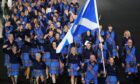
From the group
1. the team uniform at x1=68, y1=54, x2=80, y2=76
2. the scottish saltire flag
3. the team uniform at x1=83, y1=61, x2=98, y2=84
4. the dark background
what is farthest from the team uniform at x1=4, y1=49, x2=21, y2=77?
the scottish saltire flag

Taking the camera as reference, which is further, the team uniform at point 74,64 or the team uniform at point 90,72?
the team uniform at point 74,64

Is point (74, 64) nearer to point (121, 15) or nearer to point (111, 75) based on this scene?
point (111, 75)

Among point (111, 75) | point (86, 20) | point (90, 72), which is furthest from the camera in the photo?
point (90, 72)

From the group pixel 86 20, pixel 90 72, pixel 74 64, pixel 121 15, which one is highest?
pixel 121 15

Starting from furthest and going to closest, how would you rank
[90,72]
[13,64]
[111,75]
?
[13,64]
[90,72]
[111,75]

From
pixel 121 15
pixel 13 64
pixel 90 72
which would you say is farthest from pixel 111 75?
pixel 121 15

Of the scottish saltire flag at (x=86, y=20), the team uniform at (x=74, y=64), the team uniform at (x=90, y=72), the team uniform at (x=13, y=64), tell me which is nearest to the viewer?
the scottish saltire flag at (x=86, y=20)

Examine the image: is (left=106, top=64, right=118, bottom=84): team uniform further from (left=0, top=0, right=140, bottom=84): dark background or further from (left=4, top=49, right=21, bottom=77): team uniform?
(left=0, top=0, right=140, bottom=84): dark background

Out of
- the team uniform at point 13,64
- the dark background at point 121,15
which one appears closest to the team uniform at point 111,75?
the team uniform at point 13,64

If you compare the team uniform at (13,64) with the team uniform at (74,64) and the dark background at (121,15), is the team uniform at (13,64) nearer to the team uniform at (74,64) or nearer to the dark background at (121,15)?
the team uniform at (74,64)

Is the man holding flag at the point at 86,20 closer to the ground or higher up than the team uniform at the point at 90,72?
higher up

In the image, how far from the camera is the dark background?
2250cm

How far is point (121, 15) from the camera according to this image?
82.6ft

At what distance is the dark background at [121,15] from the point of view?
886 inches
